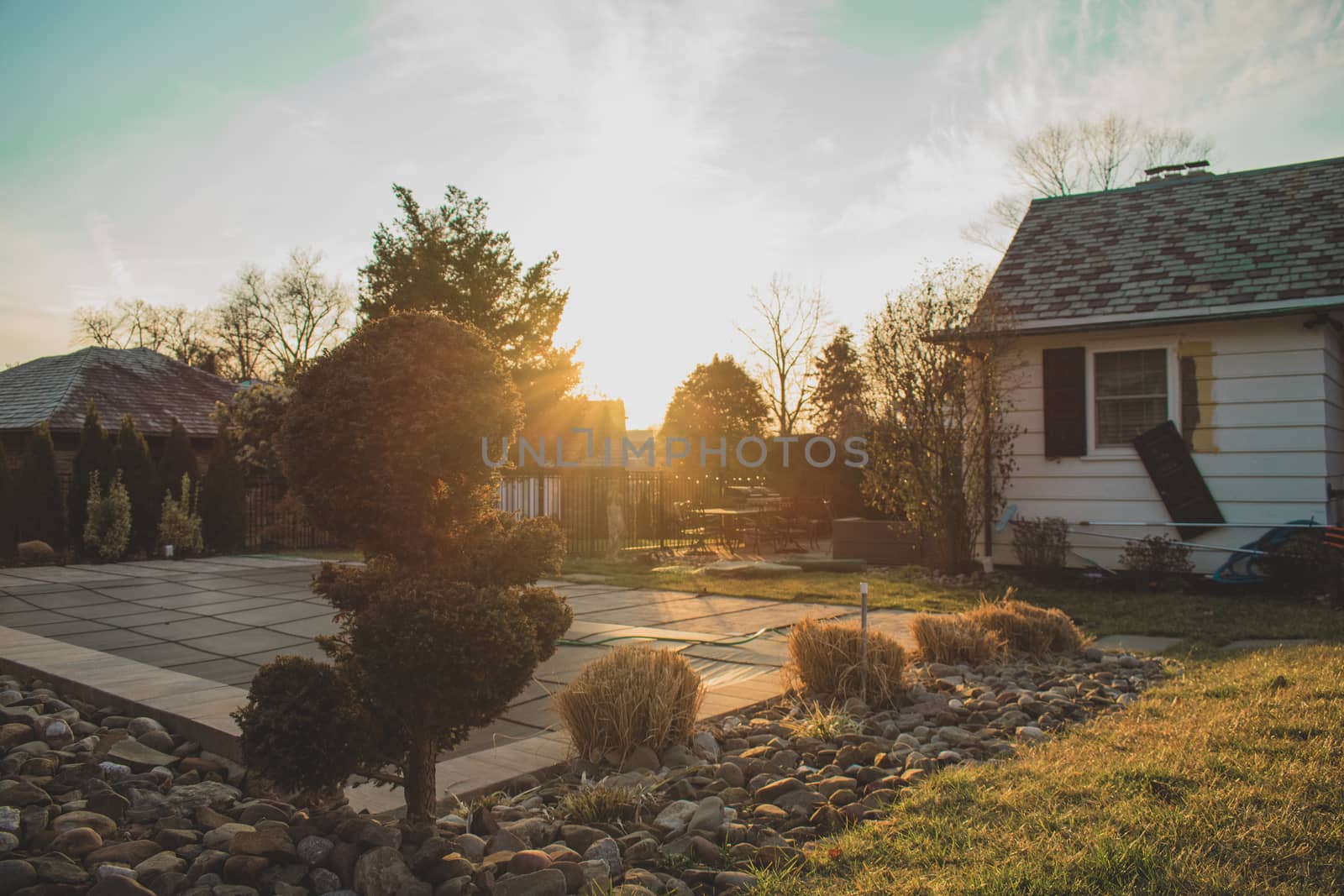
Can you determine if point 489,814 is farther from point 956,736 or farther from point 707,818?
point 956,736

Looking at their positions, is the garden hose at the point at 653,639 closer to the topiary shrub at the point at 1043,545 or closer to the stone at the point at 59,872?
the stone at the point at 59,872

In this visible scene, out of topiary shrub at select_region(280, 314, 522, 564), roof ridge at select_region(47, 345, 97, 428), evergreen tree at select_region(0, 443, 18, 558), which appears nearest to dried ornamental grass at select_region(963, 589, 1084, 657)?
topiary shrub at select_region(280, 314, 522, 564)

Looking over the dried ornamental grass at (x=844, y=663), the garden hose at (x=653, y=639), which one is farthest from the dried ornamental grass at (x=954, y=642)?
the garden hose at (x=653, y=639)

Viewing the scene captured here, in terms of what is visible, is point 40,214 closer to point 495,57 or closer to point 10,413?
point 495,57

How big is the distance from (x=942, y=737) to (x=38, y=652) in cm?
535

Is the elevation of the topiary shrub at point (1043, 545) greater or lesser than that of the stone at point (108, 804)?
greater

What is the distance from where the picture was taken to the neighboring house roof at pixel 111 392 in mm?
18297

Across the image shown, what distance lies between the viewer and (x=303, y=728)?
225 cm

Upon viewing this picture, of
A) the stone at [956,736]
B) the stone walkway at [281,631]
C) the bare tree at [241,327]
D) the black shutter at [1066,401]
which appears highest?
the bare tree at [241,327]

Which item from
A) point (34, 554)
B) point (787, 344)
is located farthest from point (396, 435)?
point (787, 344)

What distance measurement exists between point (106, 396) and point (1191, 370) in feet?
72.6

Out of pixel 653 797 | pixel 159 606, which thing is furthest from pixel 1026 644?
pixel 159 606

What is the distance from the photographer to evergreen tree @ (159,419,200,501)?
14.8 m

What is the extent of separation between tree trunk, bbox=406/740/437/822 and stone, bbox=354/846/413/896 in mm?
284
